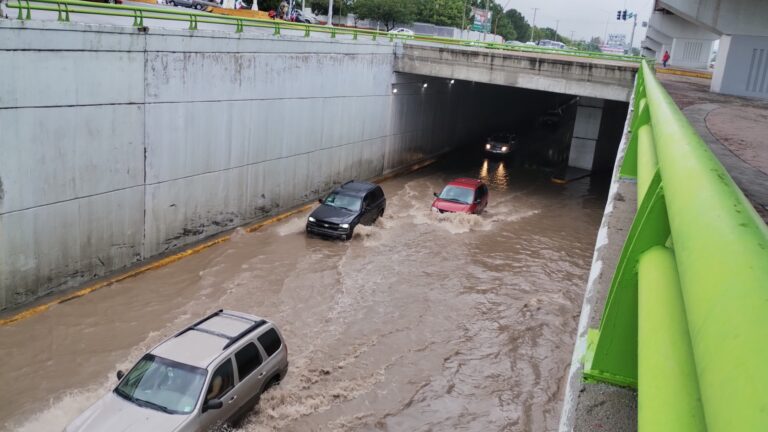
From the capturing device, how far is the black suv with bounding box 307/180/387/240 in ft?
61.4

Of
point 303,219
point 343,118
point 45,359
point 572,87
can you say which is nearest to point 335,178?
point 343,118

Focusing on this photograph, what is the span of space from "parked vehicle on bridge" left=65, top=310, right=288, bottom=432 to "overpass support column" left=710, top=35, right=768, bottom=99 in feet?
66.1

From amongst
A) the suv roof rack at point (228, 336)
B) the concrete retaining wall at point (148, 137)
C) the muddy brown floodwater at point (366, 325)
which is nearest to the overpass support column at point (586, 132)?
the muddy brown floodwater at point (366, 325)

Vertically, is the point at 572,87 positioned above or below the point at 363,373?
above

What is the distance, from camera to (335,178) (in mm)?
24438

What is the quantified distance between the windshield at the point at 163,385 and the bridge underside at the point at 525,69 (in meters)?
20.5

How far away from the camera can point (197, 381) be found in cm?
868

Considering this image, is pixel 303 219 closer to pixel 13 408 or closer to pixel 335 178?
pixel 335 178

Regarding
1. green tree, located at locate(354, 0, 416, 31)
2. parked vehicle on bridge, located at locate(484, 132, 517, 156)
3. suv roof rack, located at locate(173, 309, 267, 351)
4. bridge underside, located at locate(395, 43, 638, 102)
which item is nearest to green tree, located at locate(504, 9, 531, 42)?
green tree, located at locate(354, 0, 416, 31)

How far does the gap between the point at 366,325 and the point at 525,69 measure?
16048 mm

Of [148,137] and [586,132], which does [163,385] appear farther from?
[586,132]

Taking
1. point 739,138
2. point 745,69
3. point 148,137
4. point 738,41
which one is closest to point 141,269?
point 148,137

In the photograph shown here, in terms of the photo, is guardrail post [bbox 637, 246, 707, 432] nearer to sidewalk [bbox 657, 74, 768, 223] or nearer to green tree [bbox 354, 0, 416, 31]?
sidewalk [bbox 657, 74, 768, 223]

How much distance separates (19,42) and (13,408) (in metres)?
6.62
